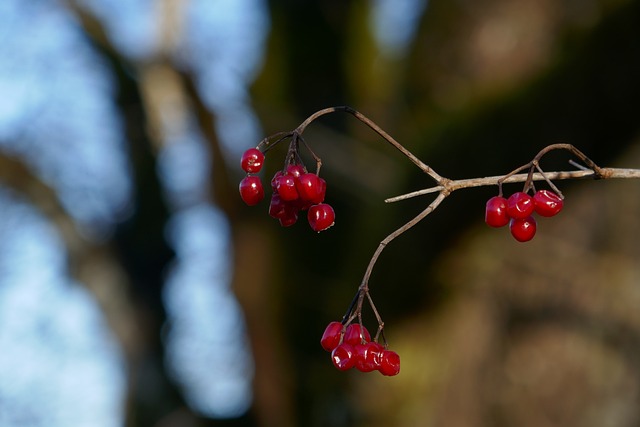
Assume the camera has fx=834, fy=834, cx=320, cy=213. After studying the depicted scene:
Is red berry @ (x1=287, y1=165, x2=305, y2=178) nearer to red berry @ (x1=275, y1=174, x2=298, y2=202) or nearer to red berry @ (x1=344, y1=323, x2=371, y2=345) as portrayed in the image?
red berry @ (x1=275, y1=174, x2=298, y2=202)

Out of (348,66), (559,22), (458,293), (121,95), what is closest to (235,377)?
(121,95)

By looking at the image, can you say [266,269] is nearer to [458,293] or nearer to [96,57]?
[458,293]

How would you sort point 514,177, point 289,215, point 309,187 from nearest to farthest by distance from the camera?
point 514,177
point 309,187
point 289,215

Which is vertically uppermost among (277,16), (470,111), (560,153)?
(277,16)

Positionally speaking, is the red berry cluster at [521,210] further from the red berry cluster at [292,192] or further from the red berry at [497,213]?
the red berry cluster at [292,192]

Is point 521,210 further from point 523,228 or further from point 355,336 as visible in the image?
point 355,336

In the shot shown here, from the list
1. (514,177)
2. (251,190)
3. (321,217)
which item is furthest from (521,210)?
(251,190)
